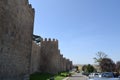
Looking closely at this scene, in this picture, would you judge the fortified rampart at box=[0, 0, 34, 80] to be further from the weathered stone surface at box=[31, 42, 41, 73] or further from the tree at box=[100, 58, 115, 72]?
the tree at box=[100, 58, 115, 72]

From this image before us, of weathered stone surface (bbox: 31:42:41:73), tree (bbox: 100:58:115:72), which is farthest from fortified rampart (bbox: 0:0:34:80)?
tree (bbox: 100:58:115:72)

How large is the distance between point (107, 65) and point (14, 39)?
1681 inches

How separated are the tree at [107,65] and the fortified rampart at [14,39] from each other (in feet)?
119

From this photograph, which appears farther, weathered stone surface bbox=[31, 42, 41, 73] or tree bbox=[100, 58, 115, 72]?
tree bbox=[100, 58, 115, 72]

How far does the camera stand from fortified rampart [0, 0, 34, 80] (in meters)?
13.7

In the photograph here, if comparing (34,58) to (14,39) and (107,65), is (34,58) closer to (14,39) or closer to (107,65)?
(107,65)

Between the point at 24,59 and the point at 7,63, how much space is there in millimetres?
5023

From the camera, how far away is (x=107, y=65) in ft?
181

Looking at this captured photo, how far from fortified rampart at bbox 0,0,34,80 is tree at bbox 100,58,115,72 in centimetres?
3636

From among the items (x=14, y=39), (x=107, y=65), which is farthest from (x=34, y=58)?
(x=14, y=39)

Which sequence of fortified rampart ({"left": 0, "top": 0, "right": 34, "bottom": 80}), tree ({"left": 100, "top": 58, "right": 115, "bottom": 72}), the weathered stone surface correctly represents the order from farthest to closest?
tree ({"left": 100, "top": 58, "right": 115, "bottom": 72}), the weathered stone surface, fortified rampart ({"left": 0, "top": 0, "right": 34, "bottom": 80})

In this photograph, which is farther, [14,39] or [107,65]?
[107,65]

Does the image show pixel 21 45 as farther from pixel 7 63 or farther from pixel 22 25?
pixel 7 63

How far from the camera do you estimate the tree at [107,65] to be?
54.1 meters
